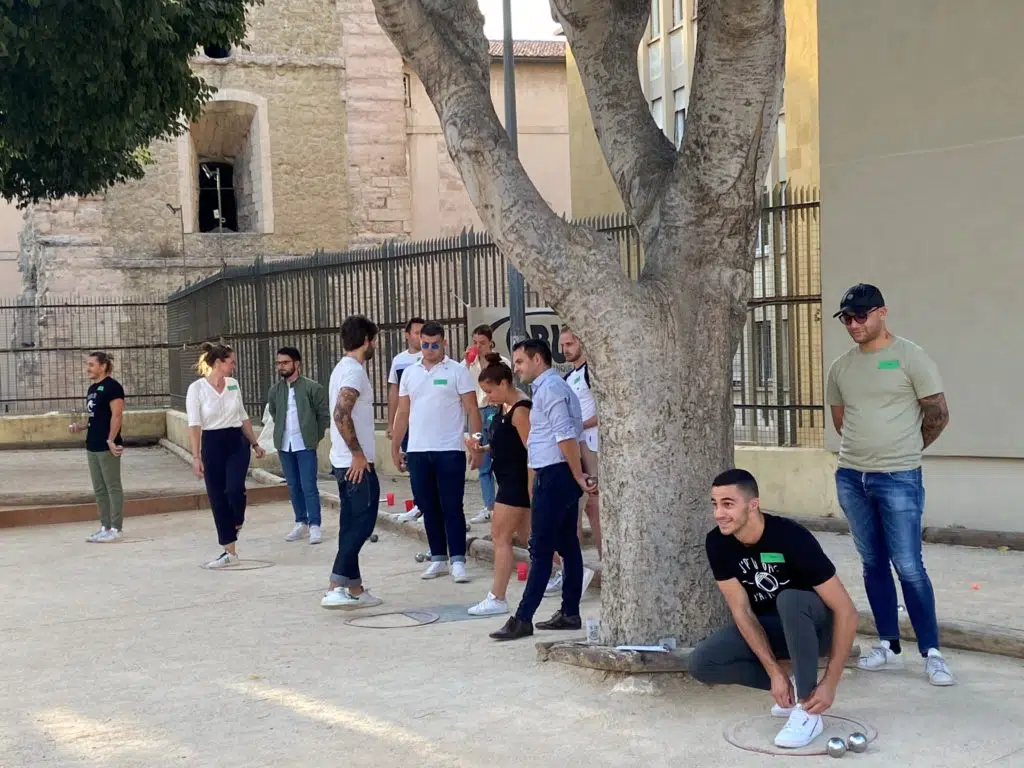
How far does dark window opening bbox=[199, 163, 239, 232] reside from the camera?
31484 mm

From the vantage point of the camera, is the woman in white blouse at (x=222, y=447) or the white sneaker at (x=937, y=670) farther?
the woman in white blouse at (x=222, y=447)

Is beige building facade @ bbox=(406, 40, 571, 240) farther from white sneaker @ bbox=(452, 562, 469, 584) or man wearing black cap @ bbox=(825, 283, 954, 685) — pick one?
man wearing black cap @ bbox=(825, 283, 954, 685)

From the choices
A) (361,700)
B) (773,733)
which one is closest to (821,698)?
(773,733)

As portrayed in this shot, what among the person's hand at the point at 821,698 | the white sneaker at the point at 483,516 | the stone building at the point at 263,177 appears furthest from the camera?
the stone building at the point at 263,177

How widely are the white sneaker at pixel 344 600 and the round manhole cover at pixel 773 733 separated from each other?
353 cm

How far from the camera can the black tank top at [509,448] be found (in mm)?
7738

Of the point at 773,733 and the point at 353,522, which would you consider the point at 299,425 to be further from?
the point at 773,733

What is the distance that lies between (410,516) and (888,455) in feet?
21.0

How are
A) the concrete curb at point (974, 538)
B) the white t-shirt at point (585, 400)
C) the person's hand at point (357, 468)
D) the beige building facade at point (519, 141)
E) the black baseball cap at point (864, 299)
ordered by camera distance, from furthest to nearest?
1. the beige building facade at point (519, 141)
2. the concrete curb at point (974, 538)
3. the white t-shirt at point (585, 400)
4. the person's hand at point (357, 468)
5. the black baseball cap at point (864, 299)

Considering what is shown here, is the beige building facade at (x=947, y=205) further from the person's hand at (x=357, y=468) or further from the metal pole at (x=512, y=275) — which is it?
the person's hand at (x=357, y=468)

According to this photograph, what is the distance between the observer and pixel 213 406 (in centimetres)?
1066

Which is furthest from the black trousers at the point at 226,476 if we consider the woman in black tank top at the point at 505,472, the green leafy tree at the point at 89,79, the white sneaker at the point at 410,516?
the green leafy tree at the point at 89,79

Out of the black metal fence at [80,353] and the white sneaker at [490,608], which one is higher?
the black metal fence at [80,353]

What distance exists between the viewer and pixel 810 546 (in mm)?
5270
